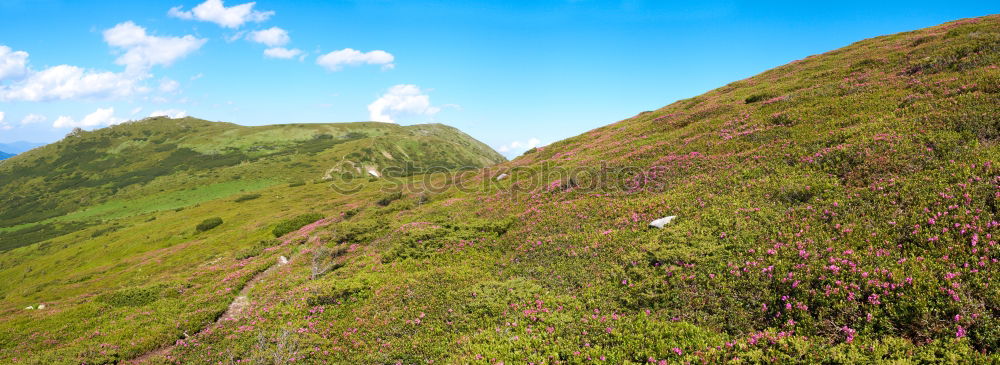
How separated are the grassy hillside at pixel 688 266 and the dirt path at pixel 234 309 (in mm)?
228

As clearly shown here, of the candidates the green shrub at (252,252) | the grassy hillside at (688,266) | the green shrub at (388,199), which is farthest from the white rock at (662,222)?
the green shrub at (252,252)

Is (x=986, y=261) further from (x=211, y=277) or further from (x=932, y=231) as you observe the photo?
(x=211, y=277)

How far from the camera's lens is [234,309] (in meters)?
22.1

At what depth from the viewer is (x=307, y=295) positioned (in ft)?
57.8

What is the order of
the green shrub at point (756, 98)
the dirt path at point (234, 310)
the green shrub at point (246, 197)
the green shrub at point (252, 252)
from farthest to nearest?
the green shrub at point (246, 197) → the green shrub at point (252, 252) → the green shrub at point (756, 98) → the dirt path at point (234, 310)

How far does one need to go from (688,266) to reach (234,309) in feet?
81.6

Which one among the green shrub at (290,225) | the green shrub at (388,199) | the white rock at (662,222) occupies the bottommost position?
the green shrub at (290,225)

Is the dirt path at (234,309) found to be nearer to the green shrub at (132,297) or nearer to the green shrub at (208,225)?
the green shrub at (132,297)

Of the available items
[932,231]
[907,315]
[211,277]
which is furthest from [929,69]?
[211,277]

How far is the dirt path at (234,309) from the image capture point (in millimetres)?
17172

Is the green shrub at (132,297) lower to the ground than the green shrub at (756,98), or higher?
lower

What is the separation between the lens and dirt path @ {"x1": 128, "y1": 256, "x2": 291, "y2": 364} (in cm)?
1717

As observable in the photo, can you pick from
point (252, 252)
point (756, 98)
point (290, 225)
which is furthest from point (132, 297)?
point (756, 98)

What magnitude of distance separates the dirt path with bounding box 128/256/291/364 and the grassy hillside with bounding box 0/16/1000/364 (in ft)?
0.75
